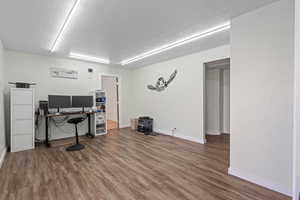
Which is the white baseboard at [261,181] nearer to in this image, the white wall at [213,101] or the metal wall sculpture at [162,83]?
the white wall at [213,101]

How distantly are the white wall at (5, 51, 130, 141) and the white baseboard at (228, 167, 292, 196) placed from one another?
463 centimetres

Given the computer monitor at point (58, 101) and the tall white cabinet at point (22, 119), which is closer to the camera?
the tall white cabinet at point (22, 119)

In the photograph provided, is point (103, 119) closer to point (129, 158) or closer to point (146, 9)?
point (129, 158)

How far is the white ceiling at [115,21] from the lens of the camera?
1.94 meters

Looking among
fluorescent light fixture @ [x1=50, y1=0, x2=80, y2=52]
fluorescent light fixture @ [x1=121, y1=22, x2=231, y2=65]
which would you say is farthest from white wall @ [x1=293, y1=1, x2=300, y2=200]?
fluorescent light fixture @ [x1=50, y1=0, x2=80, y2=52]

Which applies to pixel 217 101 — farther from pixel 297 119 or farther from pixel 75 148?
pixel 75 148

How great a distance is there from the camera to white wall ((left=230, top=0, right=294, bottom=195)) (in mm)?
1784

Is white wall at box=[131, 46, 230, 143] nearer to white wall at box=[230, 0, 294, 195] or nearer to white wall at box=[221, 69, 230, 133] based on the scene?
white wall at box=[230, 0, 294, 195]

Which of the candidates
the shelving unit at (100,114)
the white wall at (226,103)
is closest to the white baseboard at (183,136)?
the white wall at (226,103)

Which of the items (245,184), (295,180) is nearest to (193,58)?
(245,184)

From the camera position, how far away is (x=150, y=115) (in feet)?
18.2

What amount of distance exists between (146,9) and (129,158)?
2787 mm

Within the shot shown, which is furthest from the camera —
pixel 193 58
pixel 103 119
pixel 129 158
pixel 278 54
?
pixel 103 119

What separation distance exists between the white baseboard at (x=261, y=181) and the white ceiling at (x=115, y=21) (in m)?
2.50
